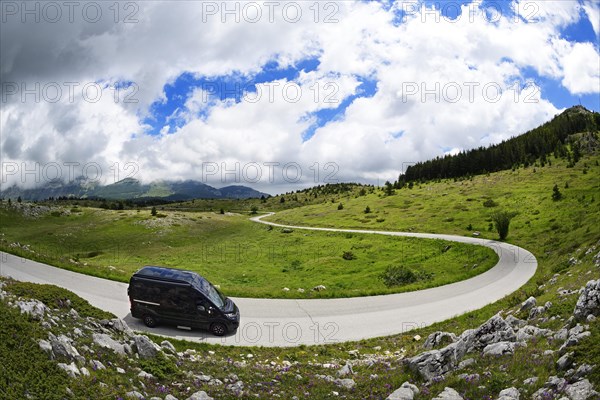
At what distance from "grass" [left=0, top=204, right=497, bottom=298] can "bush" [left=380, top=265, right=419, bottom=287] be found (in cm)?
73

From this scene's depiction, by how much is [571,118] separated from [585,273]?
724 feet

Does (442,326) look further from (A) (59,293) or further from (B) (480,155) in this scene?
(B) (480,155)

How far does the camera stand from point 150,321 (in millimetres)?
19047

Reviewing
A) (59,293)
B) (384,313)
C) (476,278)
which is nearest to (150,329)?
(59,293)

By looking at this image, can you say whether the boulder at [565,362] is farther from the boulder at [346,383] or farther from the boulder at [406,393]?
the boulder at [346,383]

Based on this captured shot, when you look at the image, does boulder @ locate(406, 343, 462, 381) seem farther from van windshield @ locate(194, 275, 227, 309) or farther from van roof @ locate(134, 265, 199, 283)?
van roof @ locate(134, 265, 199, 283)

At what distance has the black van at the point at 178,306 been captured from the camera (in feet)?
62.1

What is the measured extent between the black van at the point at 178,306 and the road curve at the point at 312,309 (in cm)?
50

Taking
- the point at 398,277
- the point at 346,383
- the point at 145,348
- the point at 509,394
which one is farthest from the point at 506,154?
the point at 145,348

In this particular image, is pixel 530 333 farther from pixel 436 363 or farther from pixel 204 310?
Result: pixel 204 310

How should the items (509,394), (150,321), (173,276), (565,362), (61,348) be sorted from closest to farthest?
1. (509,394)
2. (565,362)
3. (61,348)
4. (150,321)
5. (173,276)

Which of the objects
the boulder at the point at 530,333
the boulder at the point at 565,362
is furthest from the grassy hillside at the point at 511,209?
the boulder at the point at 565,362

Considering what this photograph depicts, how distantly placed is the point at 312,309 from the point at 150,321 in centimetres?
1059

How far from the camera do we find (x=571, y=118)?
630ft
